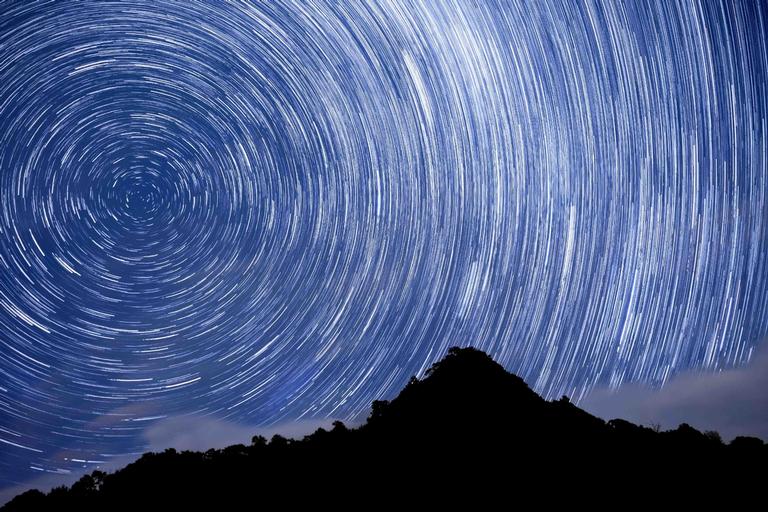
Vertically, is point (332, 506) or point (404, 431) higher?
point (404, 431)

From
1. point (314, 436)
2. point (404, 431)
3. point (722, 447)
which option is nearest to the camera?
point (722, 447)

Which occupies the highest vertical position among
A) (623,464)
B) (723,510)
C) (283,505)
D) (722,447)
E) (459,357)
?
(459,357)

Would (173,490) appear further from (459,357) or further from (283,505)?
(459,357)

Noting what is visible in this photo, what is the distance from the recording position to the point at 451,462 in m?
19.1

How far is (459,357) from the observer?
25.6 metres

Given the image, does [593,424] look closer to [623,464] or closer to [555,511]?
[623,464]

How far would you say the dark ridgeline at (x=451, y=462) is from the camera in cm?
1701

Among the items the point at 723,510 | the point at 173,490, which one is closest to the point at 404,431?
the point at 173,490

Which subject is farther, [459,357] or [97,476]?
[459,357]

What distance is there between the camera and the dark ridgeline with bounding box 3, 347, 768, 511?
17008mm

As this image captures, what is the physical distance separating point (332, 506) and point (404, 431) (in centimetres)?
555

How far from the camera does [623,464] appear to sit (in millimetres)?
17984

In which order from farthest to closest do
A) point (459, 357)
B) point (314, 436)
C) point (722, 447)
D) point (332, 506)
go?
1. point (459, 357)
2. point (314, 436)
3. point (722, 447)
4. point (332, 506)

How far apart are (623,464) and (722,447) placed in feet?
14.8
